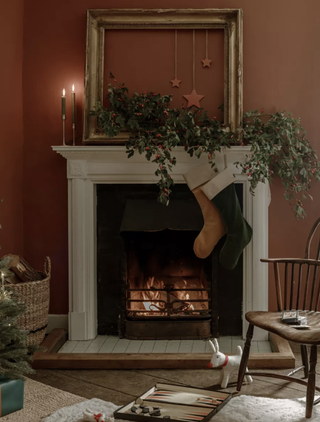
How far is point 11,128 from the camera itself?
3.57 metres

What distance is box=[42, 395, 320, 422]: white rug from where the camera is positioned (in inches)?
95.8

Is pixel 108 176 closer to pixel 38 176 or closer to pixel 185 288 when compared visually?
pixel 38 176

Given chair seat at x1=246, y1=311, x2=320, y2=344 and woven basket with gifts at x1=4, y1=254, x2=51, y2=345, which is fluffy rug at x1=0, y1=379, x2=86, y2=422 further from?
chair seat at x1=246, y1=311, x2=320, y2=344

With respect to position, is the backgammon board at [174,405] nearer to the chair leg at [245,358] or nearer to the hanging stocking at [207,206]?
the chair leg at [245,358]

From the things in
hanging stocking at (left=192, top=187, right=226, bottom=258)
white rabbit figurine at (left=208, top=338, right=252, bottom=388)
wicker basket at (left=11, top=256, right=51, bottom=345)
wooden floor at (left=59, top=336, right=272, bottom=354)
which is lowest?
wooden floor at (left=59, top=336, right=272, bottom=354)

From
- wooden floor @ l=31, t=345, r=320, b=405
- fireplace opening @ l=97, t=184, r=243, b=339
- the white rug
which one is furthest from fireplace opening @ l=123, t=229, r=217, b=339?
the white rug

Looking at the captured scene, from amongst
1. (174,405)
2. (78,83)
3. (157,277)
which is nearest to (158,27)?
(78,83)

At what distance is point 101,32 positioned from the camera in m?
3.61

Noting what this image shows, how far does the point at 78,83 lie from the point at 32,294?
1442 mm

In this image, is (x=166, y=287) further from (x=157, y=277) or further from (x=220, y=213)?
(x=220, y=213)

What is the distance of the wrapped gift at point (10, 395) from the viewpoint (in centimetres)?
256

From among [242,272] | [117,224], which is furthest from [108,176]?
[242,272]

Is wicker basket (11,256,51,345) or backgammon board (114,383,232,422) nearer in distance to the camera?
backgammon board (114,383,232,422)

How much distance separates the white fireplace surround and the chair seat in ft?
2.59
